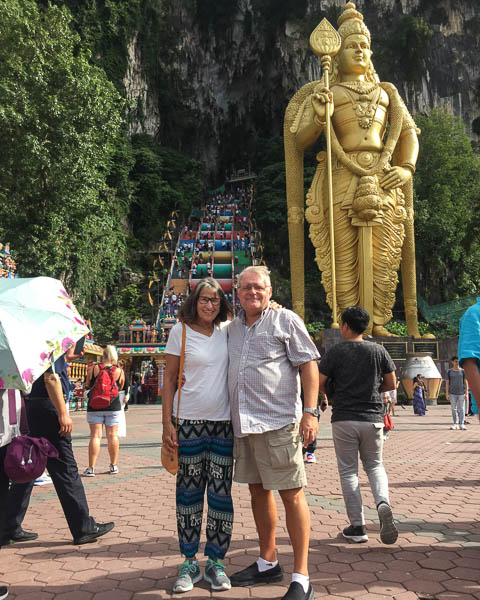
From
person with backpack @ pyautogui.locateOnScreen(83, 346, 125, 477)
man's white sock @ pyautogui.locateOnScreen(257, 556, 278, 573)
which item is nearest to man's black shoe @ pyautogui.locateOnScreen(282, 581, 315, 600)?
man's white sock @ pyautogui.locateOnScreen(257, 556, 278, 573)

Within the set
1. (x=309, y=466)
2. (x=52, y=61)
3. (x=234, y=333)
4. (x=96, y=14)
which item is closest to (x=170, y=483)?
(x=309, y=466)

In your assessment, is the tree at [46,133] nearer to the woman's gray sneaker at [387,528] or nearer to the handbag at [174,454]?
the handbag at [174,454]

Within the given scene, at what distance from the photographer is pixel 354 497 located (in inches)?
120

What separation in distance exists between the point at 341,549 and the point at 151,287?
27595 mm

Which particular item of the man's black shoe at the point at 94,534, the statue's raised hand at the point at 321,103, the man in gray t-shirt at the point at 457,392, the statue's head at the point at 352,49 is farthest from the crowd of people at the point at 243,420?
the statue's head at the point at 352,49

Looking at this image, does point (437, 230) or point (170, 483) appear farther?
point (437, 230)

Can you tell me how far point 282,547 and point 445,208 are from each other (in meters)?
25.5

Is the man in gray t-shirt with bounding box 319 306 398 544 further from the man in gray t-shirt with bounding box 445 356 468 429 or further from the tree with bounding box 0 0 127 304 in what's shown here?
the tree with bounding box 0 0 127 304

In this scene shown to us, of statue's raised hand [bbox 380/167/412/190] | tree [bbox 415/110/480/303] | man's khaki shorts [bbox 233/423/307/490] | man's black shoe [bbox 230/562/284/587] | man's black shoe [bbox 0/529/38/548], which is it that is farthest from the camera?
tree [bbox 415/110/480/303]

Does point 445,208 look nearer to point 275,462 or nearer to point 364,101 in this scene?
point 364,101

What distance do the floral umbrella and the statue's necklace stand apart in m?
12.4

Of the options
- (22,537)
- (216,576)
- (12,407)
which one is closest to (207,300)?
(12,407)

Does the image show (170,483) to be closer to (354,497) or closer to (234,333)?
(354,497)

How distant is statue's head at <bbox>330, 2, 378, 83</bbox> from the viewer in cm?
1376
